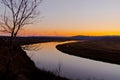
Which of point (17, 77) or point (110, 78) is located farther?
point (110, 78)

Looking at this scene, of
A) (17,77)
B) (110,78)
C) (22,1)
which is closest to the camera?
(22,1)

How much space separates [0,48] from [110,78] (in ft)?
44.1

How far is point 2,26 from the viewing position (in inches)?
564

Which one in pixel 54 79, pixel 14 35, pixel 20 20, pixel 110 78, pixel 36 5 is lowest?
pixel 110 78

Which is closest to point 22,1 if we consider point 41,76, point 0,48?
point 41,76

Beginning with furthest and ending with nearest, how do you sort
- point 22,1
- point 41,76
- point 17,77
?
point 41,76, point 17,77, point 22,1

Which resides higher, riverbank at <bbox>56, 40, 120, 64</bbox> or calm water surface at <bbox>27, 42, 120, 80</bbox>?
calm water surface at <bbox>27, 42, 120, 80</bbox>

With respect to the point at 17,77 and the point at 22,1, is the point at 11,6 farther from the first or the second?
the point at 17,77

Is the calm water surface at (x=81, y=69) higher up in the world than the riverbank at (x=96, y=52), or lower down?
higher up

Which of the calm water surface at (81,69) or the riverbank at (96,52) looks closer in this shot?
the calm water surface at (81,69)

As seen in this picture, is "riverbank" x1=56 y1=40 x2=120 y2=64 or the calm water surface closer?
the calm water surface

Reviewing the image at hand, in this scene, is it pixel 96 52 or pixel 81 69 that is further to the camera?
pixel 96 52

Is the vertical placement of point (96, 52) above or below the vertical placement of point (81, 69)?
below

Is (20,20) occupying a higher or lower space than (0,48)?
higher
